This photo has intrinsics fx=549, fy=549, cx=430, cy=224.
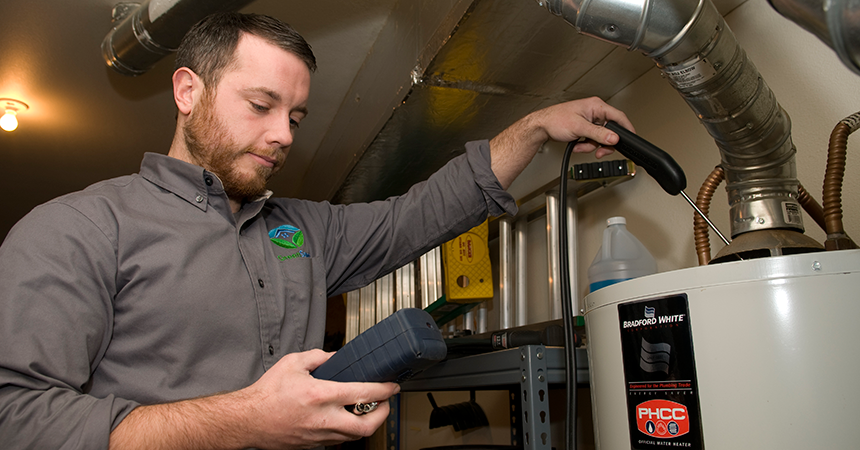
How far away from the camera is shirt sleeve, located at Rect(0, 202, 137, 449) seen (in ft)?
2.09

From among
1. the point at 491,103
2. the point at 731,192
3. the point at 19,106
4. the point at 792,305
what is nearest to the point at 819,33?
the point at 792,305

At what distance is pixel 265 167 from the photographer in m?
1.05

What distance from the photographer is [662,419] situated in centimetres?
64

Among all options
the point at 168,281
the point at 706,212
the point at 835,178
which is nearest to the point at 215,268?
the point at 168,281

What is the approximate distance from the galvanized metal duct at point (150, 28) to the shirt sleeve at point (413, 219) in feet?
1.95

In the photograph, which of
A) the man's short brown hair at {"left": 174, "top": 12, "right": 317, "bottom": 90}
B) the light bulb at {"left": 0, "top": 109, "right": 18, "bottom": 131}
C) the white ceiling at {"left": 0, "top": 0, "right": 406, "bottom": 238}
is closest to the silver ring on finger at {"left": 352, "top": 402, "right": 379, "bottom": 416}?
the man's short brown hair at {"left": 174, "top": 12, "right": 317, "bottom": 90}

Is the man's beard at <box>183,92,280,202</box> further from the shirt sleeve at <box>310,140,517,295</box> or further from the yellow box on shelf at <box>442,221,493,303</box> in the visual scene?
the yellow box on shelf at <box>442,221,493,303</box>

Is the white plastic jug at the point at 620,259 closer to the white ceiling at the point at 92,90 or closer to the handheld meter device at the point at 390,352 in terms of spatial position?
the handheld meter device at the point at 390,352

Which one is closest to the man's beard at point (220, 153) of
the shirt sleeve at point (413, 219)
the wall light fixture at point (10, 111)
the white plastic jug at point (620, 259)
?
the shirt sleeve at point (413, 219)

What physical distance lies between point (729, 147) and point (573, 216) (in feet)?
2.23

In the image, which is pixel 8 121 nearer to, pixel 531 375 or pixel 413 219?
pixel 413 219

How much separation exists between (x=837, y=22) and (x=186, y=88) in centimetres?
106

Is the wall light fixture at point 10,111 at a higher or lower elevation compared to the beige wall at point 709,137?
higher

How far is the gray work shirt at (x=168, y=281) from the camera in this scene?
673mm
